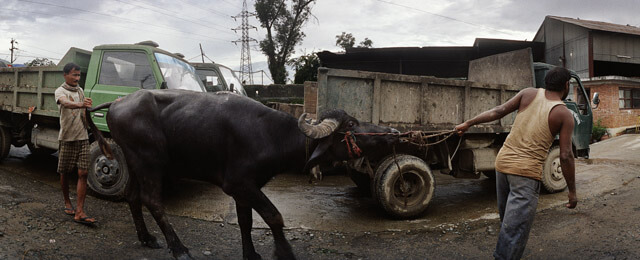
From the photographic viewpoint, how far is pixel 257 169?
3.52m

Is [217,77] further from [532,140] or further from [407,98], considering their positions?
[532,140]

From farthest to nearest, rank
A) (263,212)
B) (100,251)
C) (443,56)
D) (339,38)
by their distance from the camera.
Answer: (339,38) < (443,56) < (100,251) < (263,212)

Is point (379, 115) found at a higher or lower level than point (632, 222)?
higher

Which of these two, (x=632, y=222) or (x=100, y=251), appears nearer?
(x=100, y=251)

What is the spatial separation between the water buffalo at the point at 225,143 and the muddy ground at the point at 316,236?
642 mm

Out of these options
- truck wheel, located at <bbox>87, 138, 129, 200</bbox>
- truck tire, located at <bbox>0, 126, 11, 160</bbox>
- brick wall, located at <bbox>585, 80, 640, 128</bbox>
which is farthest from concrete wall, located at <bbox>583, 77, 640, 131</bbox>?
truck tire, located at <bbox>0, 126, 11, 160</bbox>

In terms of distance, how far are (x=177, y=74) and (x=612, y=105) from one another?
59.7 feet

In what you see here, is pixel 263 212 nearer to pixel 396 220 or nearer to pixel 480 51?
pixel 396 220

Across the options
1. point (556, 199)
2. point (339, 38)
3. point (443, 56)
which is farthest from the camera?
point (339, 38)

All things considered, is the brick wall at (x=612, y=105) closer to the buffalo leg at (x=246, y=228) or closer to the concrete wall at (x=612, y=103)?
the concrete wall at (x=612, y=103)

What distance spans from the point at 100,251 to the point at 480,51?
1511cm

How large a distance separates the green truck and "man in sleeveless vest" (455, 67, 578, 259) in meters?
4.37

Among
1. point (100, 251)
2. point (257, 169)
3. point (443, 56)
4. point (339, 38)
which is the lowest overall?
point (100, 251)

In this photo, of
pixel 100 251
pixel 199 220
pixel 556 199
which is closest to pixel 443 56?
pixel 556 199
